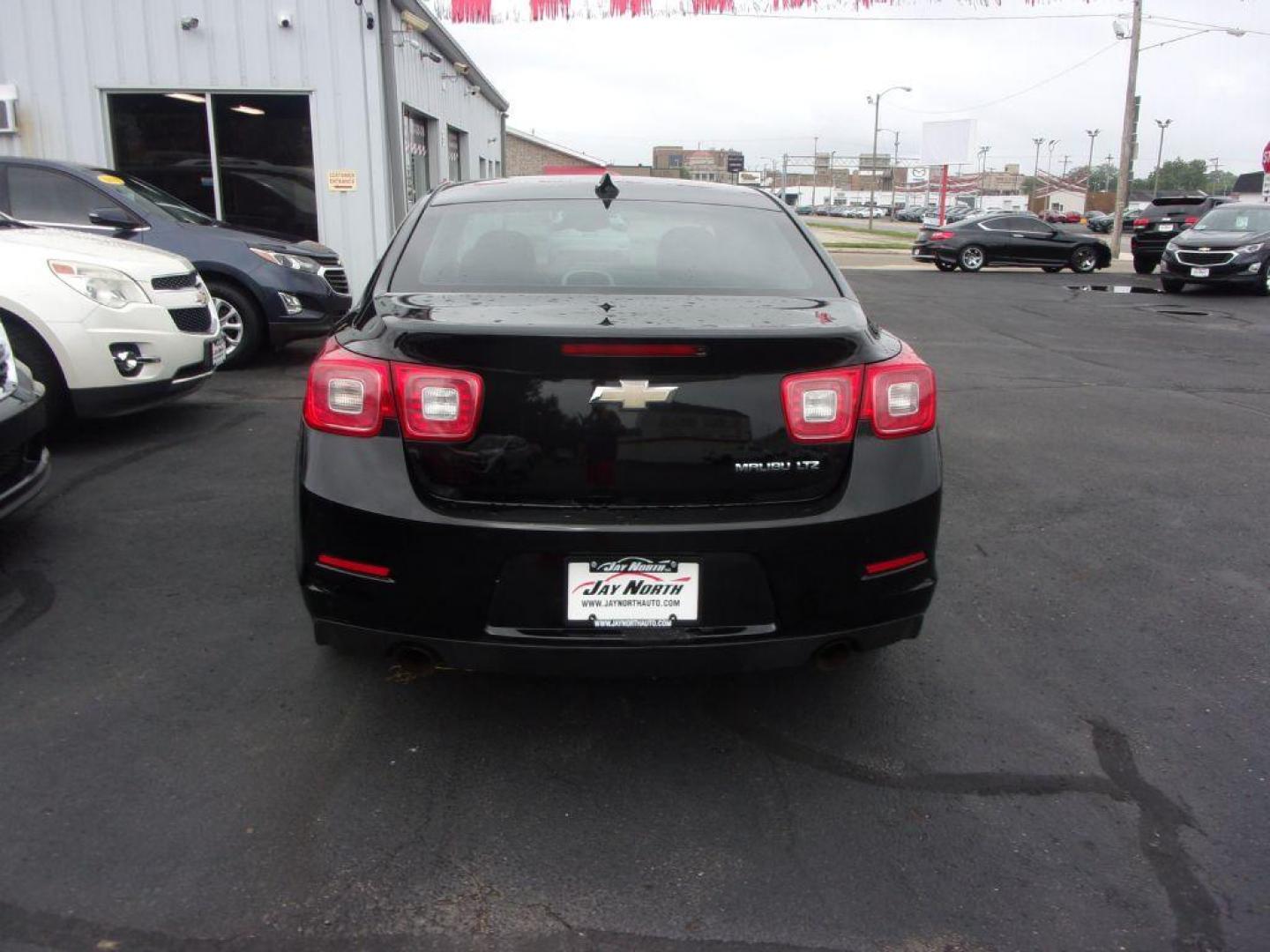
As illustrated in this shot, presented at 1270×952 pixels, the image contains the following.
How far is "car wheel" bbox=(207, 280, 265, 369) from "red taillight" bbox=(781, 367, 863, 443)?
696cm

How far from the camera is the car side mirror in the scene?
25.1 ft

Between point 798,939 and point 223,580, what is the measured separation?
111 inches

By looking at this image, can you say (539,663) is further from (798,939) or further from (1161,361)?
(1161,361)

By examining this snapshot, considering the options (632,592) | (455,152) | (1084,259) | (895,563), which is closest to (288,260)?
(632,592)

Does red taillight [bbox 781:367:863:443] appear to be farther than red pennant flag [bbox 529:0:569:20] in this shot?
No

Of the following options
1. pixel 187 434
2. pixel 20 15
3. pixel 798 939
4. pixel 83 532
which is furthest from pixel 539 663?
pixel 20 15

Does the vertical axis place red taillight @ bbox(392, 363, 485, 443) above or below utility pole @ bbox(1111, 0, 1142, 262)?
below

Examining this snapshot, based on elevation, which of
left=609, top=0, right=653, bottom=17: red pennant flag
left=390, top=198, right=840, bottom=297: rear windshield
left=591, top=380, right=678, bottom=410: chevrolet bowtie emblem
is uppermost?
left=609, top=0, right=653, bottom=17: red pennant flag

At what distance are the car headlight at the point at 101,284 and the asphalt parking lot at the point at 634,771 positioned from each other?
1390mm

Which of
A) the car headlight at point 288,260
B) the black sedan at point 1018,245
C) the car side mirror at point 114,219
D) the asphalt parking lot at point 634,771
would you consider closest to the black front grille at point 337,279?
the car headlight at point 288,260

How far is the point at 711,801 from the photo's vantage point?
8.71ft

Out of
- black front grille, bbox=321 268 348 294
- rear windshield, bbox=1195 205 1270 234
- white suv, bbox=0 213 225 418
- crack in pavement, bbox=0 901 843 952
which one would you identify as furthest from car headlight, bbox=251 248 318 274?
rear windshield, bbox=1195 205 1270 234

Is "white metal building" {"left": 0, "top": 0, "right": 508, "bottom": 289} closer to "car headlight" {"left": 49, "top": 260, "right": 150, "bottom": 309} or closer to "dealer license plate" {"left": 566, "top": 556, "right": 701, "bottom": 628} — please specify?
"car headlight" {"left": 49, "top": 260, "right": 150, "bottom": 309}

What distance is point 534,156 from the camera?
46.8 m
